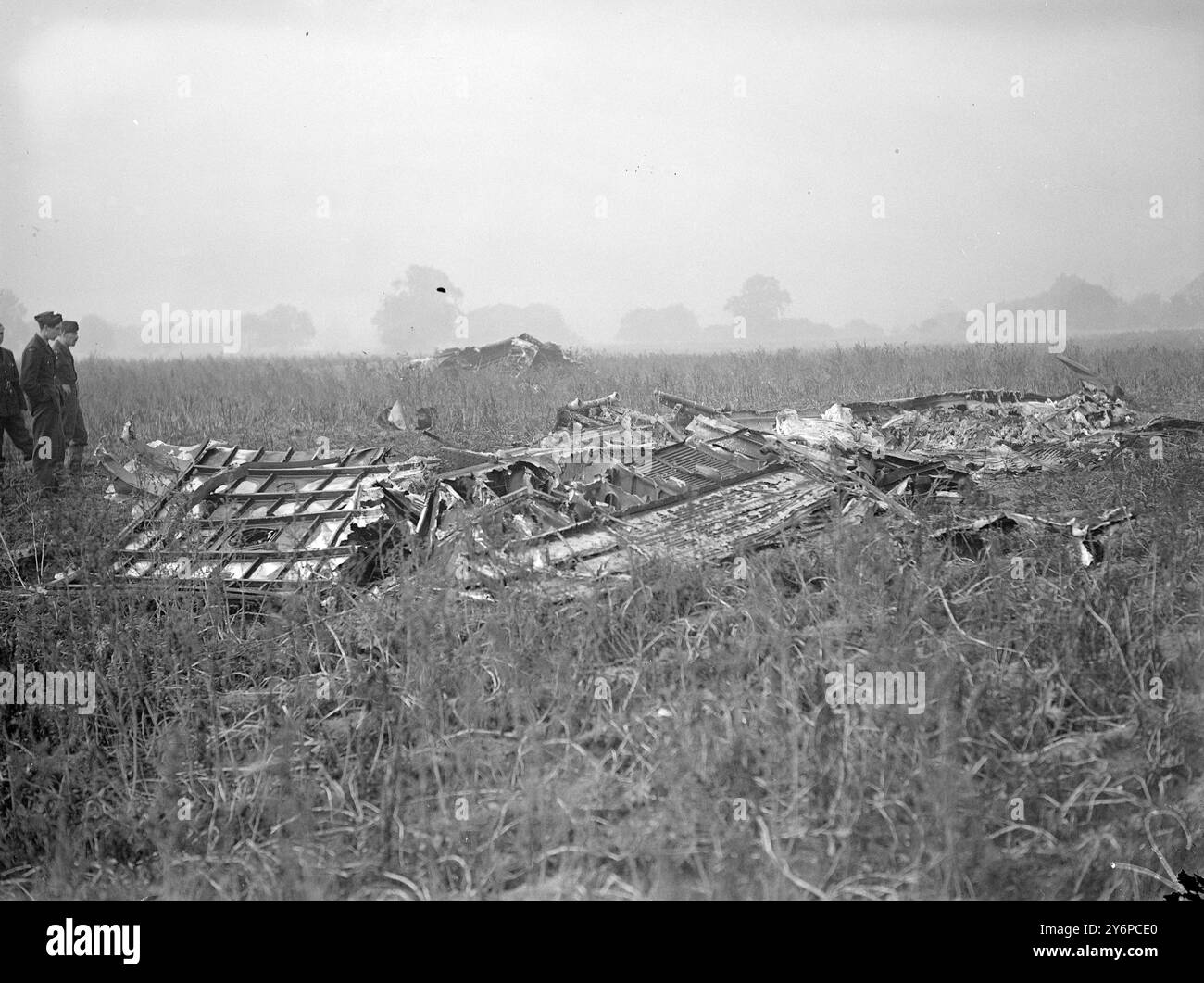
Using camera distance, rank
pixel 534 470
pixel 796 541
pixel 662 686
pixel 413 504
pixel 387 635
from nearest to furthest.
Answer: pixel 662 686, pixel 387 635, pixel 796 541, pixel 413 504, pixel 534 470

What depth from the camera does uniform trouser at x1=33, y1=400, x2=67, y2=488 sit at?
7.93m

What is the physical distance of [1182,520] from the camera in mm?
4824

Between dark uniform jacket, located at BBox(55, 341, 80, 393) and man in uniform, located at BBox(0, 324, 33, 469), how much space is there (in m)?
0.33

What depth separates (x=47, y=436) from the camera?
8.06 m

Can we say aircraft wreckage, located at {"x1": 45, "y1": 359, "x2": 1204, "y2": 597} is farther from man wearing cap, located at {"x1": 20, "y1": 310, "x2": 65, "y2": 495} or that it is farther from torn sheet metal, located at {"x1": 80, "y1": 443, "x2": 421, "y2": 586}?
man wearing cap, located at {"x1": 20, "y1": 310, "x2": 65, "y2": 495}

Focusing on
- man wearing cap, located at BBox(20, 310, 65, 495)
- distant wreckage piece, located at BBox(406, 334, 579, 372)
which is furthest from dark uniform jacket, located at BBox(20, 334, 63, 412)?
distant wreckage piece, located at BBox(406, 334, 579, 372)

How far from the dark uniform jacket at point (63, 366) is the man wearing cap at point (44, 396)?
0.11 meters

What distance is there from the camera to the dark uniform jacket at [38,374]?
7.92m

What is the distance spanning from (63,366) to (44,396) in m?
0.47

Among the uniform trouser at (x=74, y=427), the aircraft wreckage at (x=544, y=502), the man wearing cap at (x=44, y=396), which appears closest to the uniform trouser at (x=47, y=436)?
the man wearing cap at (x=44, y=396)

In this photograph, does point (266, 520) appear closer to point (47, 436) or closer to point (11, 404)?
point (47, 436)
